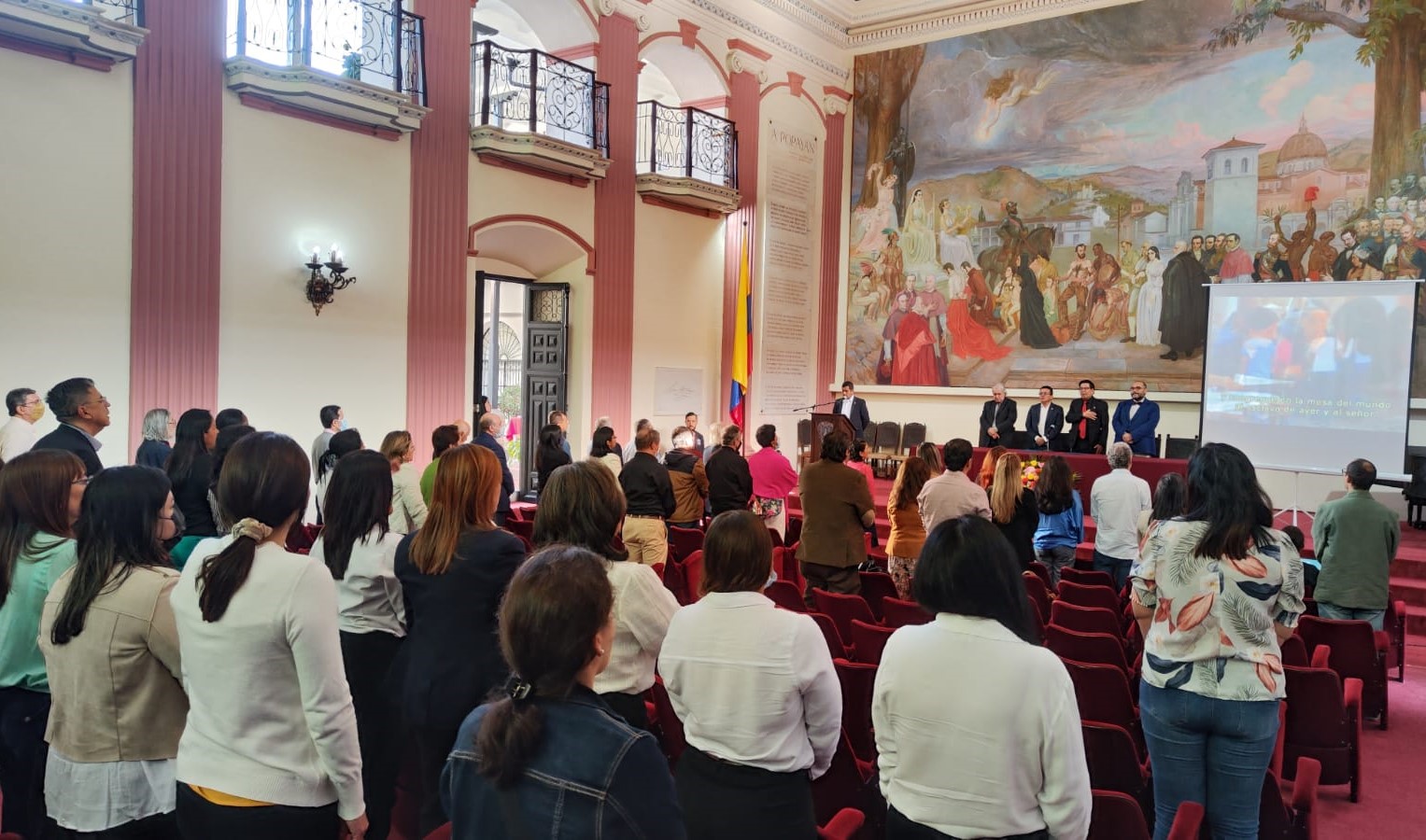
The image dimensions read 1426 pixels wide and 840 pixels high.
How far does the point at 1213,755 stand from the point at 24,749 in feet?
9.95

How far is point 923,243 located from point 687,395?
438 cm

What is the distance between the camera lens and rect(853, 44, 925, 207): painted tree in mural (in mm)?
14000

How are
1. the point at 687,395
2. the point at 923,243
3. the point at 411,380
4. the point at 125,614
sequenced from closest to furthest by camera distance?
the point at 125,614
the point at 411,380
the point at 687,395
the point at 923,243

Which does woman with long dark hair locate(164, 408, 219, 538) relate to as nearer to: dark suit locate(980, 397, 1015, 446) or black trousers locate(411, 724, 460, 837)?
black trousers locate(411, 724, 460, 837)

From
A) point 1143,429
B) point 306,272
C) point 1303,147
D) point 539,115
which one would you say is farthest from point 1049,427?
point 306,272

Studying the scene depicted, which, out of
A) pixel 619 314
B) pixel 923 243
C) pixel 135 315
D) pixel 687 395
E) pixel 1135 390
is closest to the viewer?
pixel 135 315

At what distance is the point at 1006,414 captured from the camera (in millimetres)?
11664

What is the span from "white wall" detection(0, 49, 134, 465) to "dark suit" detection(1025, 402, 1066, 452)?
9.40 m

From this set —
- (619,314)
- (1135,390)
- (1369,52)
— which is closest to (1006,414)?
(1135,390)

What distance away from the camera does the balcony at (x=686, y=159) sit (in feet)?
38.0

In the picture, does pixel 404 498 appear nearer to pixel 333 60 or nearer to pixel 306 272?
pixel 306 272

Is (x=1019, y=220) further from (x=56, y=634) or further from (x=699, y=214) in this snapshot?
(x=56, y=634)

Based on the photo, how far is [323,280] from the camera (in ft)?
27.1

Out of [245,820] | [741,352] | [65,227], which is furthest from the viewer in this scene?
[741,352]
